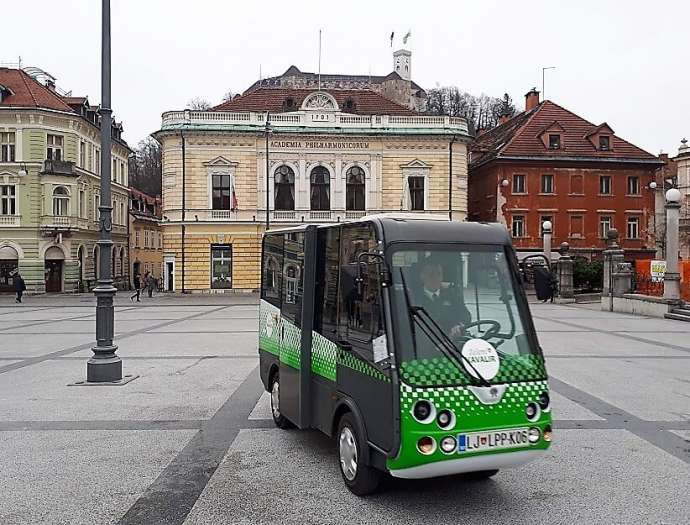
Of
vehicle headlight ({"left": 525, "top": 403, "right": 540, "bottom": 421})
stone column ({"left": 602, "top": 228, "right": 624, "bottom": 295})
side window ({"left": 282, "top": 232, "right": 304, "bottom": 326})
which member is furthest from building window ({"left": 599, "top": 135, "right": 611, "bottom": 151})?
vehicle headlight ({"left": 525, "top": 403, "right": 540, "bottom": 421})

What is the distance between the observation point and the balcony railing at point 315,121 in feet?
146

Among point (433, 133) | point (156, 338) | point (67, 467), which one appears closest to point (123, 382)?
point (67, 467)

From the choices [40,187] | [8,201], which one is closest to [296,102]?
[40,187]

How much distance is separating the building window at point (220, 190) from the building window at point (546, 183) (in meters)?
23.0

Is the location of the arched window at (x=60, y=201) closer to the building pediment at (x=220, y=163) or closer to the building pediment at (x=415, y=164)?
the building pediment at (x=220, y=163)

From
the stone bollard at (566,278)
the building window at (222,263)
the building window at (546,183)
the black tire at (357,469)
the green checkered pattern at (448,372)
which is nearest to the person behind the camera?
the green checkered pattern at (448,372)

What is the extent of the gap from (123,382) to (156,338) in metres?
7.41

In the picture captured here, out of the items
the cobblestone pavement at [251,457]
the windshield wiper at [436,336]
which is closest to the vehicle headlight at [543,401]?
the windshield wiper at [436,336]

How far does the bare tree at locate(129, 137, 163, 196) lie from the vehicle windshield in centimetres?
8329

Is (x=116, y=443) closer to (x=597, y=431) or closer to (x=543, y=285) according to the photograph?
(x=543, y=285)

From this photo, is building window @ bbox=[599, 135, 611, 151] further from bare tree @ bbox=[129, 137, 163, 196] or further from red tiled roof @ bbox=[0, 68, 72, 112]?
bare tree @ bbox=[129, 137, 163, 196]

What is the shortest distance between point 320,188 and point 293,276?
38742 millimetres

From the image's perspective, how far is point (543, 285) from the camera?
702cm

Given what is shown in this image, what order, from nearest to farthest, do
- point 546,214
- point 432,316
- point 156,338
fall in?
point 432,316 → point 156,338 → point 546,214
